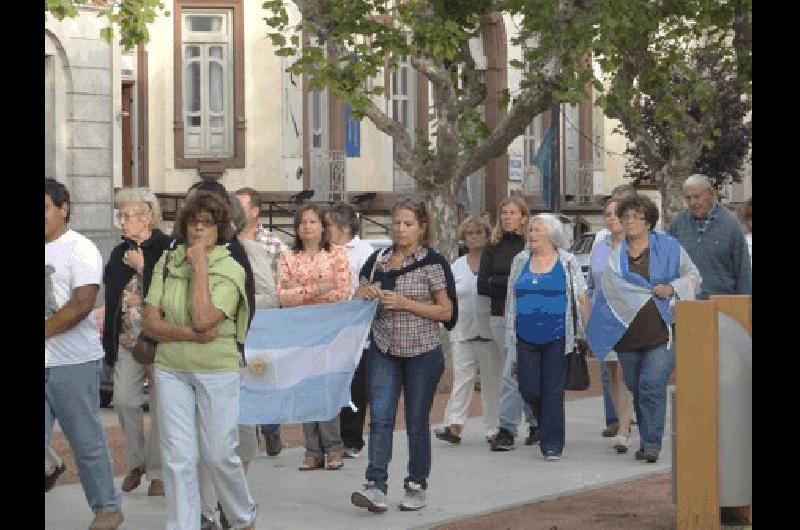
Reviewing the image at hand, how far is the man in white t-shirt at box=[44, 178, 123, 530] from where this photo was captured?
9.66 m

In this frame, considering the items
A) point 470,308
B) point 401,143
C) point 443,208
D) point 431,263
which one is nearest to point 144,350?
point 431,263

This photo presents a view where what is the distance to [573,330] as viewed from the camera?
45.8ft

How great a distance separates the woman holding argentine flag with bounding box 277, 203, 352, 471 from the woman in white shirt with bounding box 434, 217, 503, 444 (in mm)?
1929

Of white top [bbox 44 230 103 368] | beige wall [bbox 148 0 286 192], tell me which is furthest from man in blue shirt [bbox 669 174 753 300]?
beige wall [bbox 148 0 286 192]

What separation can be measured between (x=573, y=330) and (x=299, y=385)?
2.56 metres

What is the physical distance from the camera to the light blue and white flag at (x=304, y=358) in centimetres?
1196

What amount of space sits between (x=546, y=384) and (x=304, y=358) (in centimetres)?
233

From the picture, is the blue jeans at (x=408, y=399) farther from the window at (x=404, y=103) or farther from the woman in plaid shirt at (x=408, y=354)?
the window at (x=404, y=103)

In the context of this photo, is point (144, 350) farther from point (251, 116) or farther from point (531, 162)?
point (531, 162)

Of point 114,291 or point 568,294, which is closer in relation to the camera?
point 114,291

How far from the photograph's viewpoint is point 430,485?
489 inches

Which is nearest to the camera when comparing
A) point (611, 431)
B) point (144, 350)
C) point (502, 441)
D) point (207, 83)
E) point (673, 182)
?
point (144, 350)
